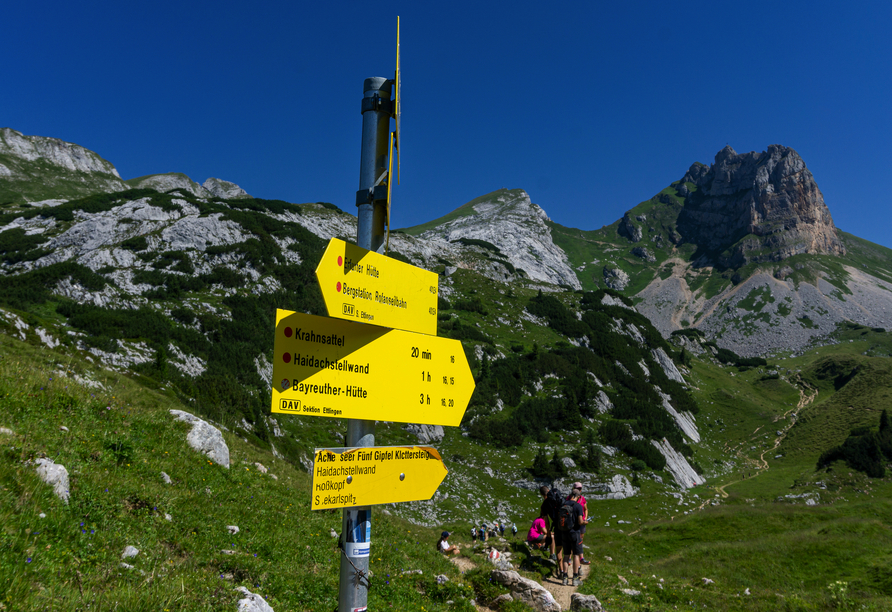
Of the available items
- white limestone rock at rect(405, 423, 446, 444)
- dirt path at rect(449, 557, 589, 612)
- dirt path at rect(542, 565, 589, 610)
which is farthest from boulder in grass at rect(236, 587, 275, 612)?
white limestone rock at rect(405, 423, 446, 444)

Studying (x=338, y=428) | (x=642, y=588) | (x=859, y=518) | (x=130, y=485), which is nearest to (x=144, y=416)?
(x=130, y=485)

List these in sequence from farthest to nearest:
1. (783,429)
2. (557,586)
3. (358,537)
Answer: (783,429) < (557,586) < (358,537)

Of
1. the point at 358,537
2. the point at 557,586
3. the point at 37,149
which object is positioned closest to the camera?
the point at 358,537

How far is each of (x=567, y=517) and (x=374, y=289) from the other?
33.5 ft

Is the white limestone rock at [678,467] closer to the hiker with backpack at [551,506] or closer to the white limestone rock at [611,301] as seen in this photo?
the hiker with backpack at [551,506]

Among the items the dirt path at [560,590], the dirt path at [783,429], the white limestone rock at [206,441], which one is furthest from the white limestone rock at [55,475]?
the dirt path at [783,429]

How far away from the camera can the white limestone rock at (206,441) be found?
933 centimetres

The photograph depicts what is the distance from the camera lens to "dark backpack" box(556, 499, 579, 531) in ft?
36.7

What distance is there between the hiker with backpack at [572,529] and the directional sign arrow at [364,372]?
8.76 m

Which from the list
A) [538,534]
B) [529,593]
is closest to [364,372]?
[529,593]

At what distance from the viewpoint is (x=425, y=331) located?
412cm

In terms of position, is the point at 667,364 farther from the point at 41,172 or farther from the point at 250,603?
the point at 41,172

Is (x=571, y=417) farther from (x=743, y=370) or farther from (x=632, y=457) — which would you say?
(x=743, y=370)

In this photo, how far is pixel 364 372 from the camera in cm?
345
